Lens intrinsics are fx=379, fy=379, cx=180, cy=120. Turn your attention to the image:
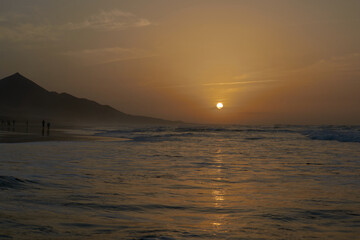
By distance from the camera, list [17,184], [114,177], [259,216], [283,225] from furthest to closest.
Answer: [114,177] → [17,184] → [259,216] → [283,225]

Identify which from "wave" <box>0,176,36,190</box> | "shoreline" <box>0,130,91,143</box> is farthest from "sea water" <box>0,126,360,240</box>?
"shoreline" <box>0,130,91,143</box>

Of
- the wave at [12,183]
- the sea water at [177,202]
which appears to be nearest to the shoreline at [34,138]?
the sea water at [177,202]

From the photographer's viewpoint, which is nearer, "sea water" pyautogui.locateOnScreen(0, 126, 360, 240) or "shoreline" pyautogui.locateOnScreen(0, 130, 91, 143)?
"sea water" pyautogui.locateOnScreen(0, 126, 360, 240)

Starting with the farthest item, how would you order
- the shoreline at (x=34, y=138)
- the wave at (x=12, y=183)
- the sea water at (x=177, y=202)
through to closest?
the shoreline at (x=34, y=138)
the wave at (x=12, y=183)
the sea water at (x=177, y=202)

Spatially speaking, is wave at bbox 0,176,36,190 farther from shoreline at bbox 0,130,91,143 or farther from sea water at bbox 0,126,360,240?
shoreline at bbox 0,130,91,143

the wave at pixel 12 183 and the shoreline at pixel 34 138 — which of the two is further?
the shoreline at pixel 34 138

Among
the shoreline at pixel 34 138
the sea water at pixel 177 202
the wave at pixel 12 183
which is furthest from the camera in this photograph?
the shoreline at pixel 34 138

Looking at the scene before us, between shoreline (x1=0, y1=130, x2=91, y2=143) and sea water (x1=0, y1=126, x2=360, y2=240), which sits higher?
shoreline (x1=0, y1=130, x2=91, y2=143)

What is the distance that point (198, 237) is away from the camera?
20.4 ft

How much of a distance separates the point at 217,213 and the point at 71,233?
303 cm

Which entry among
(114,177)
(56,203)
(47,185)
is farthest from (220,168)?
(56,203)

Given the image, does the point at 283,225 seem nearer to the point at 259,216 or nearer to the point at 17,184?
the point at 259,216

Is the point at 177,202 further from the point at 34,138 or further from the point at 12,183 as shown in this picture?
the point at 34,138

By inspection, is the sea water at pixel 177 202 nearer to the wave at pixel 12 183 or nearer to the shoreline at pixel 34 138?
the wave at pixel 12 183
